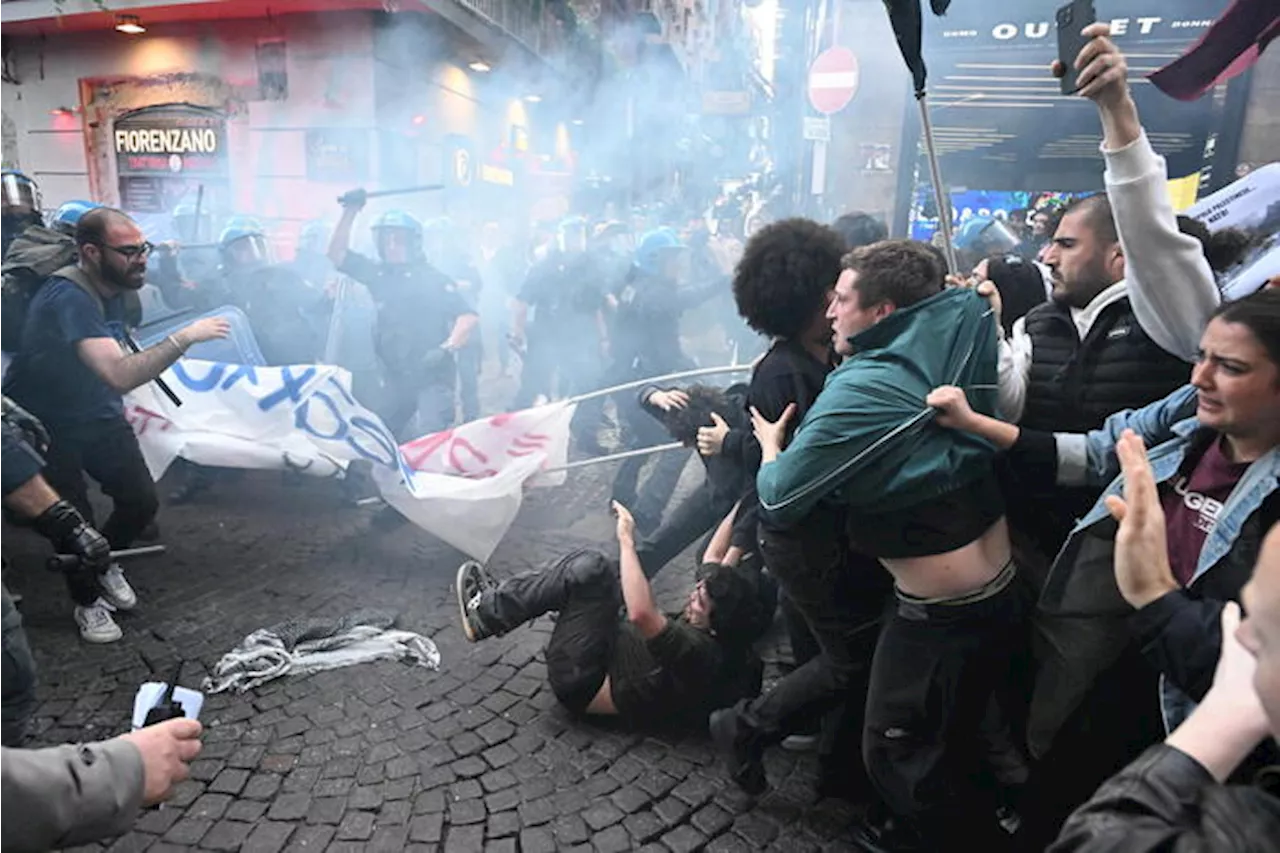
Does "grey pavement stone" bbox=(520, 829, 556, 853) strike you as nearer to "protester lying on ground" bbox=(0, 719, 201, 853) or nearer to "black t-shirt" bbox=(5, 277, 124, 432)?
"protester lying on ground" bbox=(0, 719, 201, 853)

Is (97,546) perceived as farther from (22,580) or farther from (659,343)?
(659,343)

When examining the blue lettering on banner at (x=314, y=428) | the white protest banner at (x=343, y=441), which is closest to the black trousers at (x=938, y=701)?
the white protest banner at (x=343, y=441)

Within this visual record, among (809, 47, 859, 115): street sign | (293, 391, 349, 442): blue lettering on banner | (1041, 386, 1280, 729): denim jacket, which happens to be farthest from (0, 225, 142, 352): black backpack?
(809, 47, 859, 115): street sign

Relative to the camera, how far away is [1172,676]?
1506mm

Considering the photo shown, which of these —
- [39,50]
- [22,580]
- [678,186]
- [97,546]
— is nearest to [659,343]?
[97,546]

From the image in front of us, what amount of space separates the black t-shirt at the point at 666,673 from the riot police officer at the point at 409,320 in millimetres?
3217

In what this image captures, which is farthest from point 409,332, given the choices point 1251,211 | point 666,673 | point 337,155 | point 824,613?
point 337,155

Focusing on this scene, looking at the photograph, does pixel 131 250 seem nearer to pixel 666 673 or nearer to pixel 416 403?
pixel 416 403

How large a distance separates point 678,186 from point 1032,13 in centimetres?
1018

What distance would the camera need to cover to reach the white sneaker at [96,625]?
3705mm

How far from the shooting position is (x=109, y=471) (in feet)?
13.7

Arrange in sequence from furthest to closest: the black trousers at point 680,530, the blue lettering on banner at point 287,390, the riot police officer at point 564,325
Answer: the riot police officer at point 564,325
the blue lettering on banner at point 287,390
the black trousers at point 680,530

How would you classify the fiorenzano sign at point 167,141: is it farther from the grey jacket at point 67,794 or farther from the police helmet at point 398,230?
the grey jacket at point 67,794

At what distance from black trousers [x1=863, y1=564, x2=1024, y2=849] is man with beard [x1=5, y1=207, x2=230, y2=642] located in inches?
139
